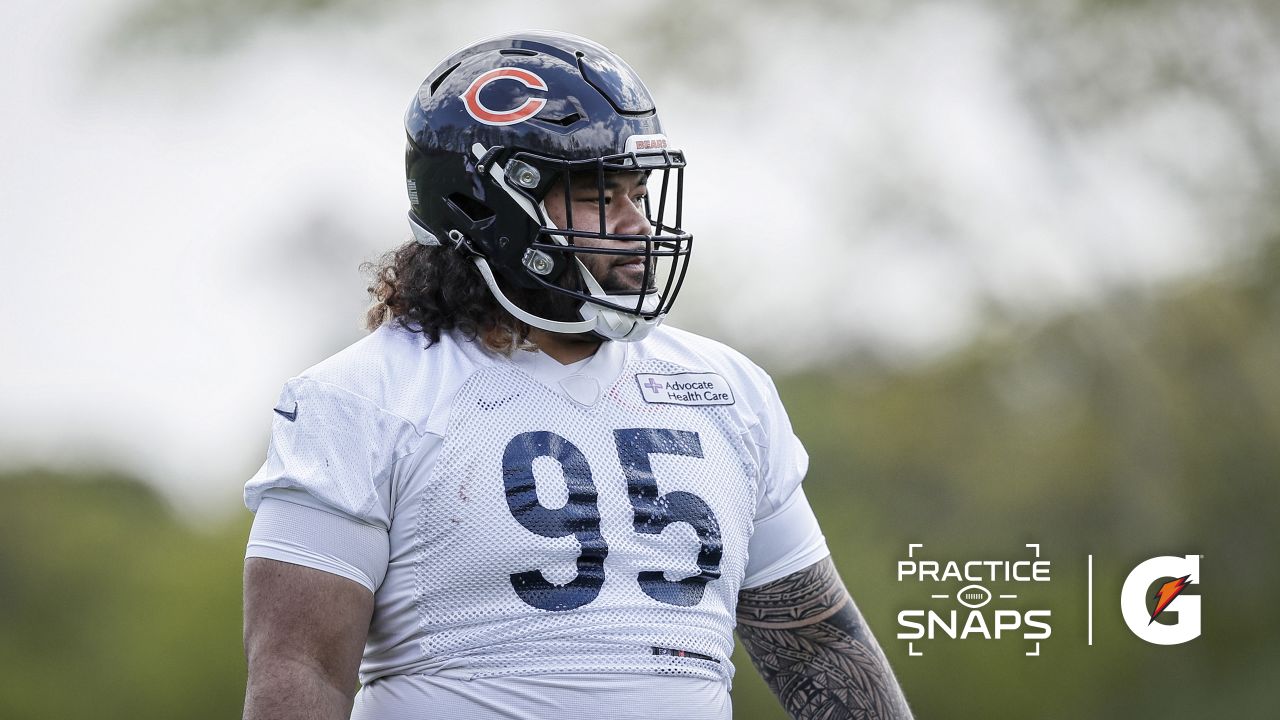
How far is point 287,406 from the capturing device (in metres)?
1.70

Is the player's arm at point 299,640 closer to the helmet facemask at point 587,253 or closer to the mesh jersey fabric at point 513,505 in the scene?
the mesh jersey fabric at point 513,505

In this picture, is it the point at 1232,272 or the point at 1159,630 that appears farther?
the point at 1232,272

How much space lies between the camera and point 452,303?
191cm

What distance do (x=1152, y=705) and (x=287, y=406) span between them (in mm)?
4702

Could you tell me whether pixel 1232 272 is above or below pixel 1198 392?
above

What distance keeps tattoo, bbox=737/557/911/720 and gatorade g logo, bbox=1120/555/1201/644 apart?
2.80m

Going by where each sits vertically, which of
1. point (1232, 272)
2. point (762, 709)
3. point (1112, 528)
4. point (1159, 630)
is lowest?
point (762, 709)

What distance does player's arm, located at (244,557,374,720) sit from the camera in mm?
1586

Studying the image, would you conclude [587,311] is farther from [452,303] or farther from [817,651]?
[817,651]

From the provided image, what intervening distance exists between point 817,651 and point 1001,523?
3.67 metres

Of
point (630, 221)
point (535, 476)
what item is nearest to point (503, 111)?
point (630, 221)

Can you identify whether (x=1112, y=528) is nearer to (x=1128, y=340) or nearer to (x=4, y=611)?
(x=1128, y=340)

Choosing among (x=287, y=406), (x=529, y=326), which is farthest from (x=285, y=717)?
(x=529, y=326)

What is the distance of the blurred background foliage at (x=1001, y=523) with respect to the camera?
4953 mm
